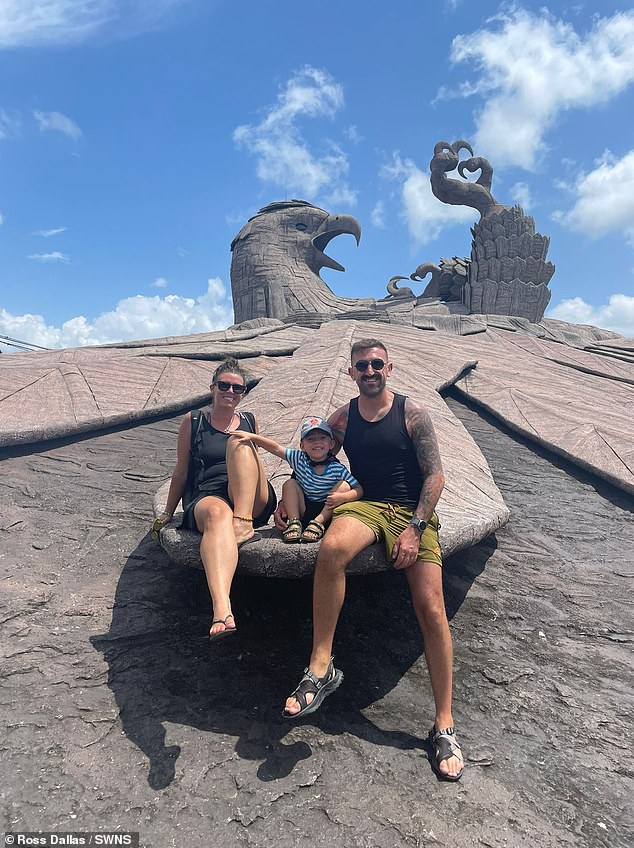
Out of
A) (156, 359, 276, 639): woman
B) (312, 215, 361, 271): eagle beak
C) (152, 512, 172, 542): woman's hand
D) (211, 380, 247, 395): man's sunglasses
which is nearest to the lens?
(156, 359, 276, 639): woman

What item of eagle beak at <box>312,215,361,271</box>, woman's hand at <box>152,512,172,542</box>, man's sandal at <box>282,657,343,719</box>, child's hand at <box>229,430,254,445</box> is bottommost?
man's sandal at <box>282,657,343,719</box>

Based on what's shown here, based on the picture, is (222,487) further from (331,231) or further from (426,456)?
(331,231)

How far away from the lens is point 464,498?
3221 millimetres

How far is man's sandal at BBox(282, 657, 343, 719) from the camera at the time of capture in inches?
75.6

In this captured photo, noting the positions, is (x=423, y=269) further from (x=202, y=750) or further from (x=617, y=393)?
(x=202, y=750)

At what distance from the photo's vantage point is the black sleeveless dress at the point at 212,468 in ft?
8.45

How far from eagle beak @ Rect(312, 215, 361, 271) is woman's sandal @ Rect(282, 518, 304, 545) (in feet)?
41.9

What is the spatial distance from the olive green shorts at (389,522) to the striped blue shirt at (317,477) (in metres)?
0.12

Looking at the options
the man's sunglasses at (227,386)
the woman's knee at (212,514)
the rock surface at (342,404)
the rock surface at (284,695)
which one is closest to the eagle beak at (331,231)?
the rock surface at (342,404)

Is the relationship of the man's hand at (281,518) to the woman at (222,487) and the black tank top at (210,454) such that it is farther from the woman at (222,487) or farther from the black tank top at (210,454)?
the black tank top at (210,454)

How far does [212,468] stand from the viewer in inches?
104

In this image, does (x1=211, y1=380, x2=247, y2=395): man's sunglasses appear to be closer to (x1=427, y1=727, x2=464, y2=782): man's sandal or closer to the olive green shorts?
the olive green shorts

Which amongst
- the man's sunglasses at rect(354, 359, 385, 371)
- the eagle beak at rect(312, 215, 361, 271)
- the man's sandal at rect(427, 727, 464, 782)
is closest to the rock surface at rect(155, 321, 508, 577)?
the man's sandal at rect(427, 727, 464, 782)

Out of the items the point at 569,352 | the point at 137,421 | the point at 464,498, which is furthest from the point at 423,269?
the point at 464,498
